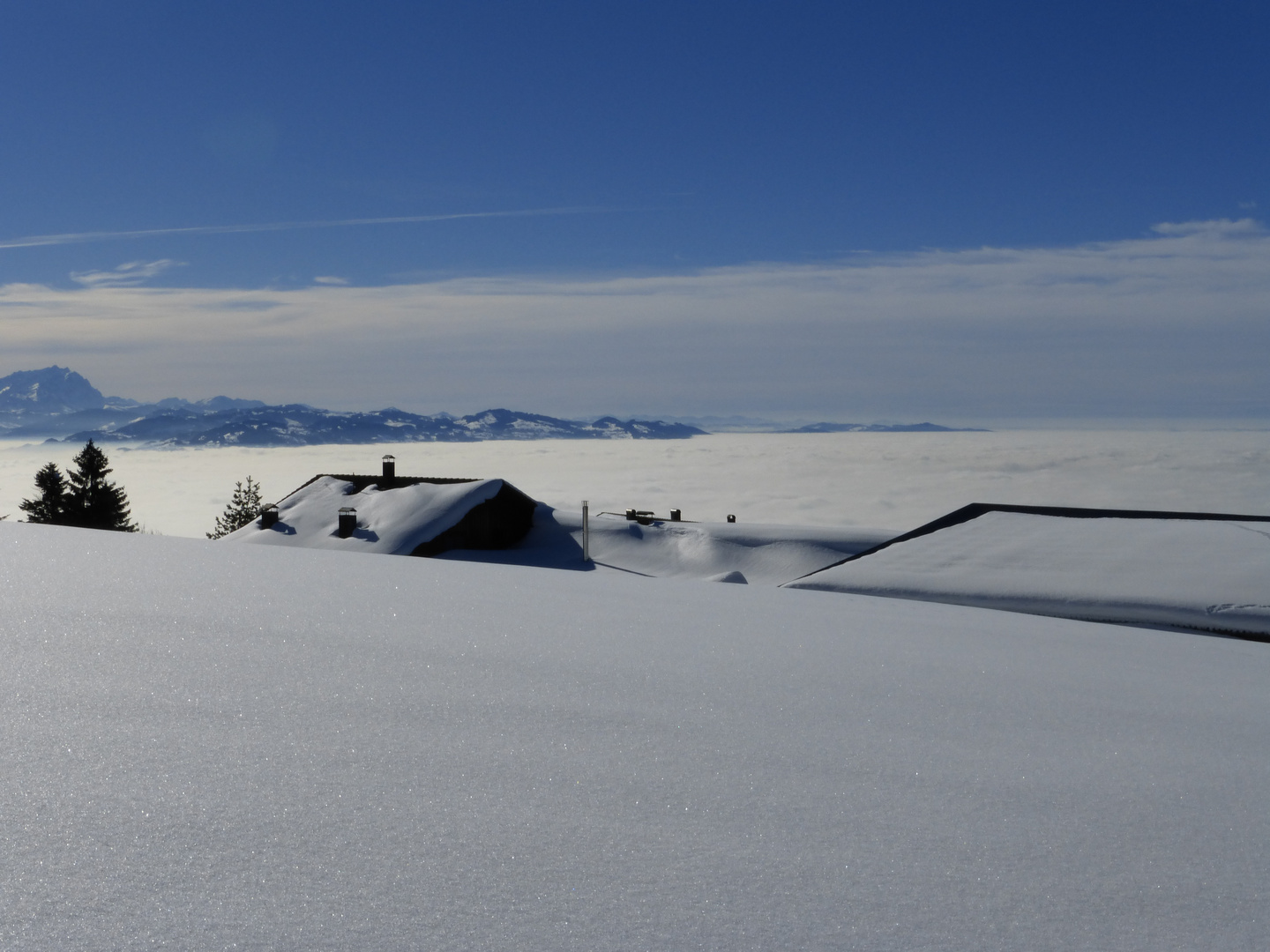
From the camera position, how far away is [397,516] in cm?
2319

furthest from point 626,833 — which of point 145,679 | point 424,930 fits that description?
point 145,679

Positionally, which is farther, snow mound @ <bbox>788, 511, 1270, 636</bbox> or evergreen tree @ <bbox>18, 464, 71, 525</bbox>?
evergreen tree @ <bbox>18, 464, 71, 525</bbox>

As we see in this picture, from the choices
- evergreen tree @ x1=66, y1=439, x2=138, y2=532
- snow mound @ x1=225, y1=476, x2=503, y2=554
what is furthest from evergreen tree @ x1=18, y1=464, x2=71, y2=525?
snow mound @ x1=225, y1=476, x2=503, y2=554

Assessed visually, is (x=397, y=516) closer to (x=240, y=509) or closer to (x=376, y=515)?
(x=376, y=515)

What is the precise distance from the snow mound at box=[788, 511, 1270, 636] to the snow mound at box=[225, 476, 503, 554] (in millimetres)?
11551

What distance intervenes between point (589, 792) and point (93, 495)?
55.0m

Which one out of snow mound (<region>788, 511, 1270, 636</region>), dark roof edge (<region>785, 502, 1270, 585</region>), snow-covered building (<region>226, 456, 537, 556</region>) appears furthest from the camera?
snow-covered building (<region>226, 456, 537, 556</region>)

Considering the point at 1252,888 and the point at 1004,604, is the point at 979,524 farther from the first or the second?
the point at 1252,888

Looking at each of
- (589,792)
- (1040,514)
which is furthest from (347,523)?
(589,792)

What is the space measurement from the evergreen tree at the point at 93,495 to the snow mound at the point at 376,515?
28.3 metres

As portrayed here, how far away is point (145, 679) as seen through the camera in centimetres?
314

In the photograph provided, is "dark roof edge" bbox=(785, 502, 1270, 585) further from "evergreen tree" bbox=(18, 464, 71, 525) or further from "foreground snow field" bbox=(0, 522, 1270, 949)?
"evergreen tree" bbox=(18, 464, 71, 525)

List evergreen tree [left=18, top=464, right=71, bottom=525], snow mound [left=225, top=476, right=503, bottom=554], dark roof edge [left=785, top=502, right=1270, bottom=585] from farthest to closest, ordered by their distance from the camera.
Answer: evergreen tree [left=18, top=464, right=71, bottom=525], snow mound [left=225, top=476, right=503, bottom=554], dark roof edge [left=785, top=502, right=1270, bottom=585]

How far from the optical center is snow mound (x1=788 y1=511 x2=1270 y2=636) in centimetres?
1016
